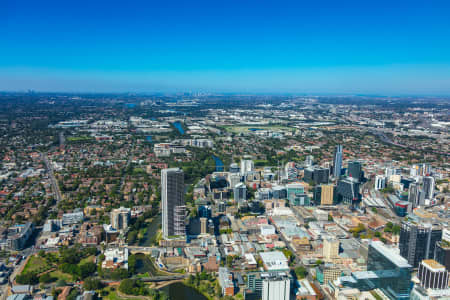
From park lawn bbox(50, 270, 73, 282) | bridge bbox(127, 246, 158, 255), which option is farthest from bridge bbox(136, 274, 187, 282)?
park lawn bbox(50, 270, 73, 282)

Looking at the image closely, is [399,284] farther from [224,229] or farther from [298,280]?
[224,229]

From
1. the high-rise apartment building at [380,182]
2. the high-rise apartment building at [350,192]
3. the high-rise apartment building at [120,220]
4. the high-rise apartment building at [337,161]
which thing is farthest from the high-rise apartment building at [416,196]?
the high-rise apartment building at [120,220]

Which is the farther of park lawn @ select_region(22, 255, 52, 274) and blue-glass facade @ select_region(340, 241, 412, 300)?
park lawn @ select_region(22, 255, 52, 274)

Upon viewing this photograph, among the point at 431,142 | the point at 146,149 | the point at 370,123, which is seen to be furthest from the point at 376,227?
the point at 370,123

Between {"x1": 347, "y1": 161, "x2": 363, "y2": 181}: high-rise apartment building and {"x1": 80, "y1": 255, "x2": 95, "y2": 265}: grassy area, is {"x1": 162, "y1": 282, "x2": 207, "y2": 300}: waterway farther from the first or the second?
{"x1": 347, "y1": 161, "x2": 363, "y2": 181}: high-rise apartment building

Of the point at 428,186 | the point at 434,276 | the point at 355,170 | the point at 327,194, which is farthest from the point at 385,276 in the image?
the point at 355,170

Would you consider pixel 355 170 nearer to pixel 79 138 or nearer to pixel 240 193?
pixel 240 193
